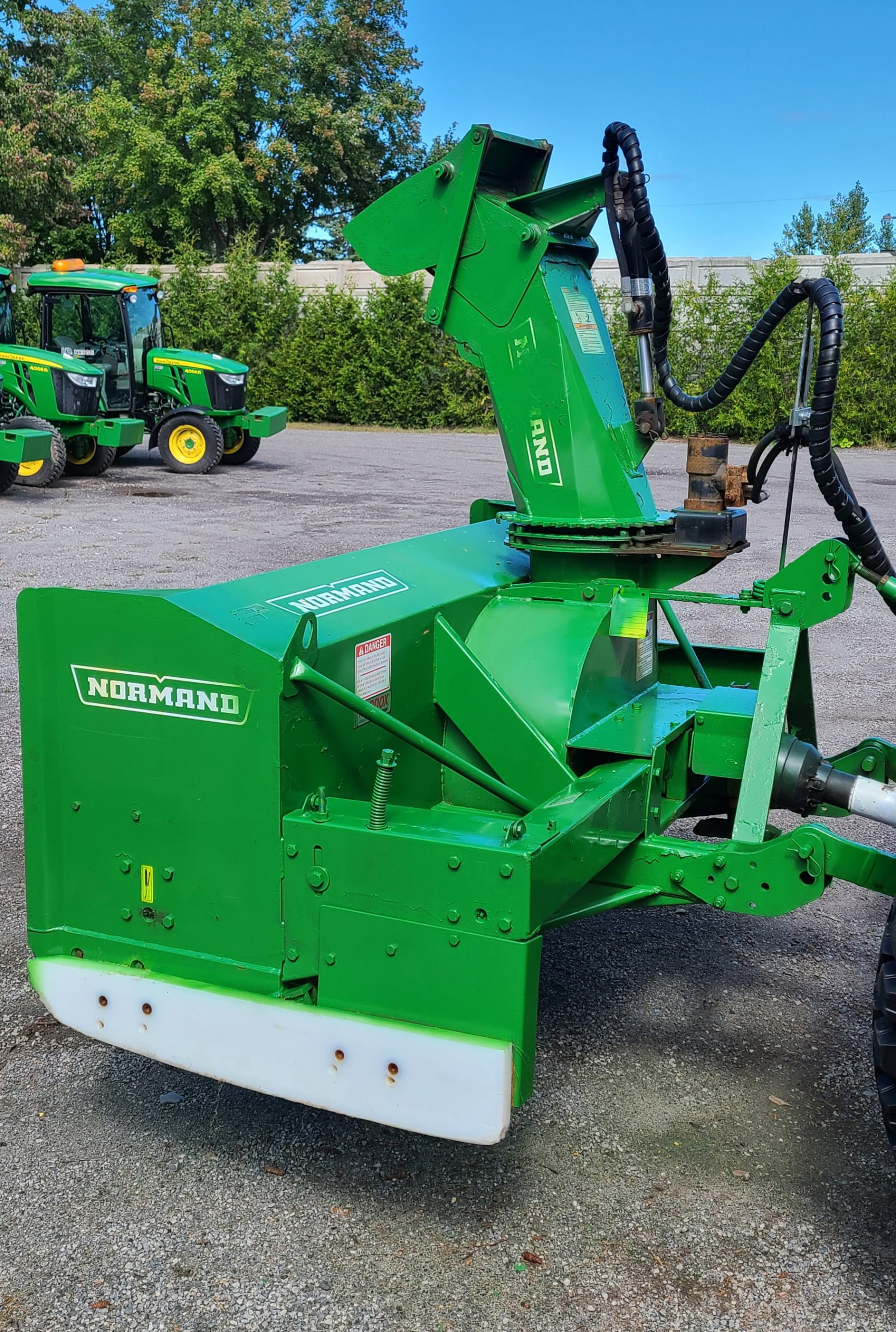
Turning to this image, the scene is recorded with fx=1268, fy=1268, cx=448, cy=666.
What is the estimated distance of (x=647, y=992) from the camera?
3744mm

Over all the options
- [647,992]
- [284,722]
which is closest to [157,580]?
[647,992]

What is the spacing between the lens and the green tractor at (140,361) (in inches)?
630

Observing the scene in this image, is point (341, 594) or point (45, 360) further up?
point (45, 360)

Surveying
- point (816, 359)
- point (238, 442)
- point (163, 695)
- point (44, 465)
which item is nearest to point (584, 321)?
point (816, 359)

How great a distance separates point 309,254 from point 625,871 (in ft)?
124

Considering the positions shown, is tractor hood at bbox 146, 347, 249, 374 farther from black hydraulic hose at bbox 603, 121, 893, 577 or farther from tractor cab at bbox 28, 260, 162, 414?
black hydraulic hose at bbox 603, 121, 893, 577

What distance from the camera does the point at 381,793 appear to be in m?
2.49

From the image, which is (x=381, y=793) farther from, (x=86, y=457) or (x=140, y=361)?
(x=140, y=361)

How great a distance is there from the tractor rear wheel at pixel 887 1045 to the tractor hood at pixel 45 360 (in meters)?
14.0

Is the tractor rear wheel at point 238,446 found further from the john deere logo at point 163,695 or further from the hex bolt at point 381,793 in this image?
the hex bolt at point 381,793

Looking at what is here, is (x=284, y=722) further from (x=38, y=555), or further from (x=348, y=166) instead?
(x=348, y=166)

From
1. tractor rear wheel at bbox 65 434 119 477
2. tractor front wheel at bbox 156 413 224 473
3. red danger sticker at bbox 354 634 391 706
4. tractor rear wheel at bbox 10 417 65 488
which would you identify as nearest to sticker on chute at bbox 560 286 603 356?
red danger sticker at bbox 354 634 391 706

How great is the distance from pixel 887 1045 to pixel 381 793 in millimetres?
1083

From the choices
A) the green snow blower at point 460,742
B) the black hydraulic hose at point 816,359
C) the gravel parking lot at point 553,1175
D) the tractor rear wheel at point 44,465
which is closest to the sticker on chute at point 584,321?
the green snow blower at point 460,742
